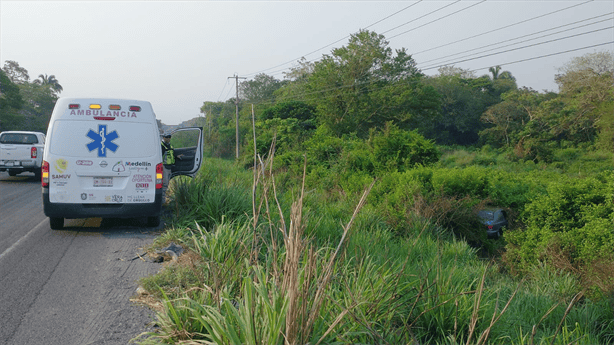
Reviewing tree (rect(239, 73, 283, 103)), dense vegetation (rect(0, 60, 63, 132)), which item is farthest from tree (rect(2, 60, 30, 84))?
tree (rect(239, 73, 283, 103))

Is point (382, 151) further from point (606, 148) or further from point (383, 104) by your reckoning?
point (606, 148)

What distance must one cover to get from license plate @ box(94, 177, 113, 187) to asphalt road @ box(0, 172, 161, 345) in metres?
0.89

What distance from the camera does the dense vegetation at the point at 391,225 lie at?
3045 millimetres

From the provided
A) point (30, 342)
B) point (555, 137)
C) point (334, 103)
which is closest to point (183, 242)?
point (30, 342)

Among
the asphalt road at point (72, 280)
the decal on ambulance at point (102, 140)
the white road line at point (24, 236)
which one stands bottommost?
the asphalt road at point (72, 280)

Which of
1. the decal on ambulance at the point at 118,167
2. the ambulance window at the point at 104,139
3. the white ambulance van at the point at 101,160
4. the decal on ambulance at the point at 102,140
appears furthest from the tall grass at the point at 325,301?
the decal on ambulance at the point at 102,140

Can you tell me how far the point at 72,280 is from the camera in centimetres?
550

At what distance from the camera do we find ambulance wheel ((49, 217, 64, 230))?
8199 millimetres

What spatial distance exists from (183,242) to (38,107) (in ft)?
210

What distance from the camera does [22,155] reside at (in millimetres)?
16734

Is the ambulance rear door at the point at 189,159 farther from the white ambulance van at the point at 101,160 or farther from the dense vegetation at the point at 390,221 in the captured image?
the white ambulance van at the point at 101,160

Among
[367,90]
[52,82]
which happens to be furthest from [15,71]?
[367,90]

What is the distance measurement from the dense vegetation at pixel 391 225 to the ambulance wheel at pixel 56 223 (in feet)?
6.80

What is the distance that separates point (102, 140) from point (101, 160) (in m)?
0.35
